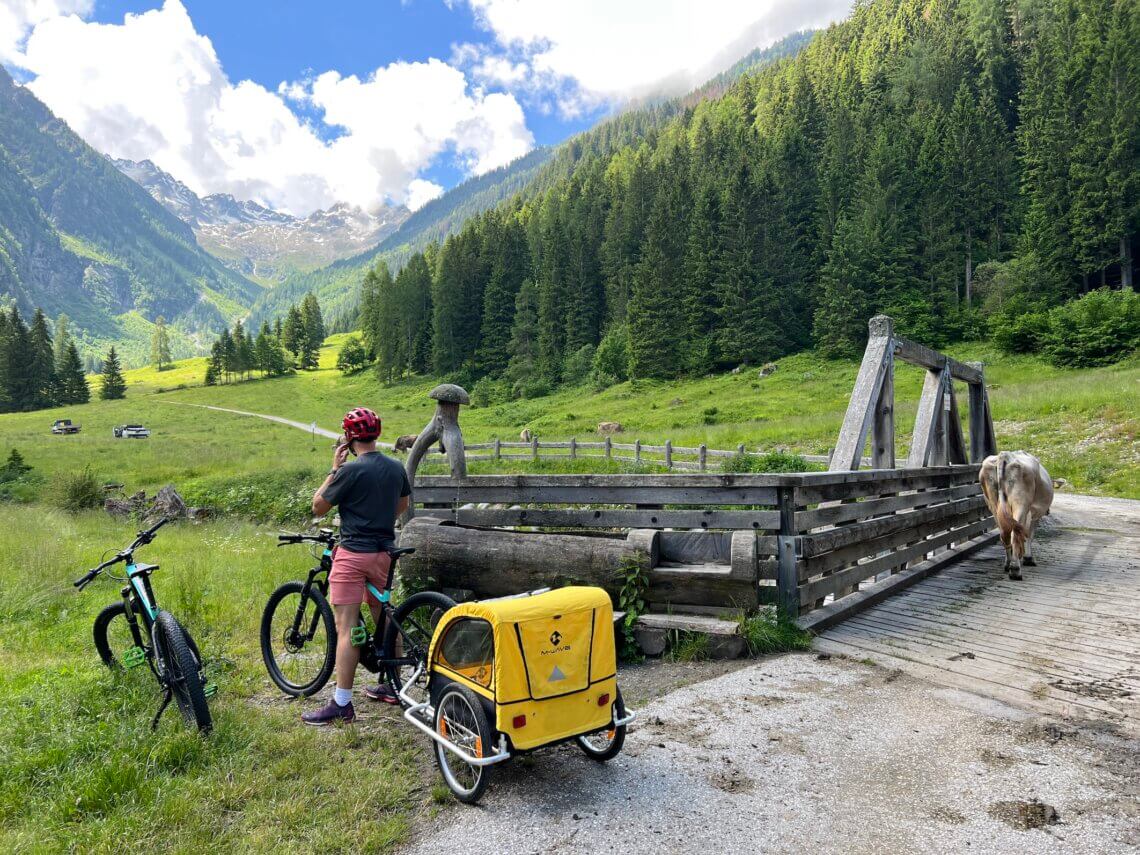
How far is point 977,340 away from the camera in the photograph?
5088 cm

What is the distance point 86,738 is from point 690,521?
16.4ft

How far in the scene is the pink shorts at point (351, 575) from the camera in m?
4.95

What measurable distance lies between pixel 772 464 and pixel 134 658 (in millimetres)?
16161

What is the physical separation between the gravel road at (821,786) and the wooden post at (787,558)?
49.0 inches

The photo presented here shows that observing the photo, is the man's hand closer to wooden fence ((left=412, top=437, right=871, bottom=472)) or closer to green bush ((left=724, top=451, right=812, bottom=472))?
green bush ((left=724, top=451, right=812, bottom=472))

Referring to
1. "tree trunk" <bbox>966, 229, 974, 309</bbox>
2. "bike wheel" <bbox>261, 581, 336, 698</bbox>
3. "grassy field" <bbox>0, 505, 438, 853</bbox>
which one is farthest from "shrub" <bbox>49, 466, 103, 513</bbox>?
"tree trunk" <bbox>966, 229, 974, 309</bbox>

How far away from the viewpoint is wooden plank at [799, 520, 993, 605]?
6.34 metres

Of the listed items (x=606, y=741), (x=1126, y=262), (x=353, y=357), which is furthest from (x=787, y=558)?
(x=353, y=357)

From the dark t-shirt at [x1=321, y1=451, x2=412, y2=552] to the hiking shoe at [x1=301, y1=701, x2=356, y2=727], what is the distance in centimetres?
116

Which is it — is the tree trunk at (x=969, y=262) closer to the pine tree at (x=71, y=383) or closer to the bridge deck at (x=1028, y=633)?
the bridge deck at (x=1028, y=633)

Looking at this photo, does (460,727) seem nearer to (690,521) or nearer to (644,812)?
(644,812)

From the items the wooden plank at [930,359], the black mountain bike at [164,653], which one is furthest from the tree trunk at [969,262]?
the black mountain bike at [164,653]

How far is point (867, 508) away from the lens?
24.5 ft

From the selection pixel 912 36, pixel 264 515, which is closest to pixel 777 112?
pixel 912 36
